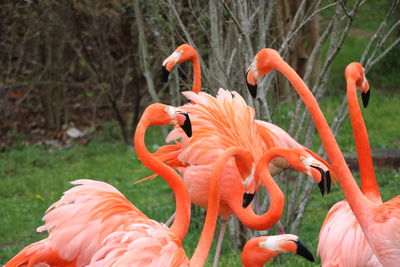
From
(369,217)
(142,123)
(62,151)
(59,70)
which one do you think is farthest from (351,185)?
(59,70)

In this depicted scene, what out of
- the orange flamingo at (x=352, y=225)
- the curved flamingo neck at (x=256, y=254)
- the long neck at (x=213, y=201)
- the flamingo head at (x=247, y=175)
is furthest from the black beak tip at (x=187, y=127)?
the orange flamingo at (x=352, y=225)

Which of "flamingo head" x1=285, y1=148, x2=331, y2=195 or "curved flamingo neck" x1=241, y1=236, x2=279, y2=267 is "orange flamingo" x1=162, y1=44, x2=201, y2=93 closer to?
"flamingo head" x1=285, y1=148, x2=331, y2=195

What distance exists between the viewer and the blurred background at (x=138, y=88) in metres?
4.88

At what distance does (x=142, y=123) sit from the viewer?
12.0 feet

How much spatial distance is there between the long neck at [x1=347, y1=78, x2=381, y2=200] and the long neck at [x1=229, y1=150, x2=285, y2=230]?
1.51ft

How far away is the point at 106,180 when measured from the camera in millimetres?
7793

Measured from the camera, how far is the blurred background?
4.88 meters

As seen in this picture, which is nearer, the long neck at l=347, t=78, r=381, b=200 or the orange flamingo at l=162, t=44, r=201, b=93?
the long neck at l=347, t=78, r=381, b=200

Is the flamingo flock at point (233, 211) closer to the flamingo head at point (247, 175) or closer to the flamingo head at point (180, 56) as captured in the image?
the flamingo head at point (247, 175)

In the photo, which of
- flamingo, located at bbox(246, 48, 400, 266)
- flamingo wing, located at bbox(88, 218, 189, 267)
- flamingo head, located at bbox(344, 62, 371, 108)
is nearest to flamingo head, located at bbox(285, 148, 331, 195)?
flamingo, located at bbox(246, 48, 400, 266)

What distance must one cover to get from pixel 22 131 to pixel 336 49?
23.1 ft

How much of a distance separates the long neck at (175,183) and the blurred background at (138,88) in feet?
3.11

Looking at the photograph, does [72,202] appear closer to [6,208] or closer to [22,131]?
[6,208]

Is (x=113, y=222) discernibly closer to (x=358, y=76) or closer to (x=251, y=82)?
(x=251, y=82)
